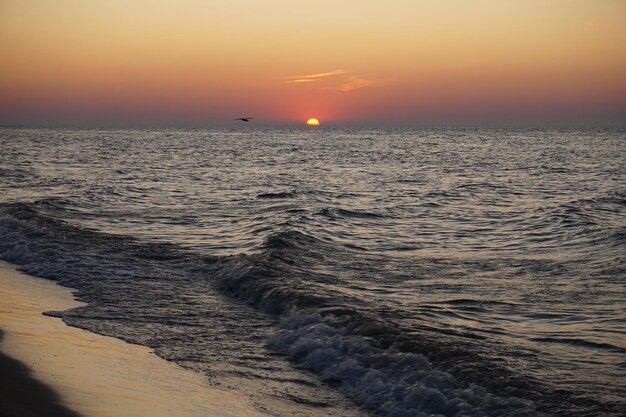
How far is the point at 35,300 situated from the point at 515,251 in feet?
38.4

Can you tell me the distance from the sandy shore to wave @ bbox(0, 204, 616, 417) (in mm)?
610

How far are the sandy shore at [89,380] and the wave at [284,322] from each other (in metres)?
0.61

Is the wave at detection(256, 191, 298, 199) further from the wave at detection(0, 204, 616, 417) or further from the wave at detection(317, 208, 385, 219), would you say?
the wave at detection(0, 204, 616, 417)

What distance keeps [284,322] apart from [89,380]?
3925mm

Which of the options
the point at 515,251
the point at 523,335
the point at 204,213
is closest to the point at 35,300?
the point at 523,335

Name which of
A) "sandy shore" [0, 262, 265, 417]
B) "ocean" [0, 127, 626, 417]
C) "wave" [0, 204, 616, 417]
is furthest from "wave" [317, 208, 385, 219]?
"sandy shore" [0, 262, 265, 417]

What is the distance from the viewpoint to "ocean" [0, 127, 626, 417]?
324 inches

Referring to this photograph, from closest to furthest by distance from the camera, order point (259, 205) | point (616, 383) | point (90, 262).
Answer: point (616, 383) < point (90, 262) < point (259, 205)

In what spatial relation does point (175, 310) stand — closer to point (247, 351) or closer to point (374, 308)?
point (247, 351)

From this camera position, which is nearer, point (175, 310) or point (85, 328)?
point (85, 328)

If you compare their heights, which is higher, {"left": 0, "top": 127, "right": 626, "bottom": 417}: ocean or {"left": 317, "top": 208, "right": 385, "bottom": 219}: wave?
{"left": 317, "top": 208, "right": 385, "bottom": 219}: wave

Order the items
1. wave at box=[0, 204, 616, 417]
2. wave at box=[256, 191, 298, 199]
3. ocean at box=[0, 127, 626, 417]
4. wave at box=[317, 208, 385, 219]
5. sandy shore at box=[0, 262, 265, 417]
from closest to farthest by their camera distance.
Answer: sandy shore at box=[0, 262, 265, 417], wave at box=[0, 204, 616, 417], ocean at box=[0, 127, 626, 417], wave at box=[317, 208, 385, 219], wave at box=[256, 191, 298, 199]

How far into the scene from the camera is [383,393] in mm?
8055

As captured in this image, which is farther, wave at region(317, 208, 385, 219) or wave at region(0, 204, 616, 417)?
wave at region(317, 208, 385, 219)
